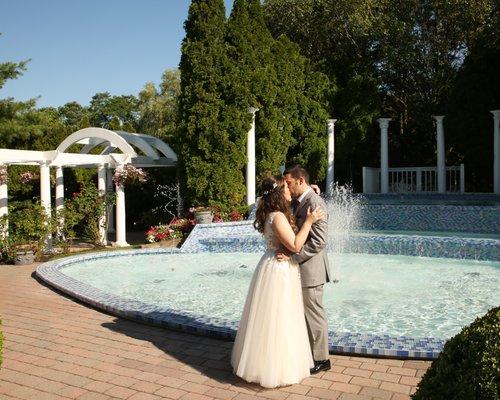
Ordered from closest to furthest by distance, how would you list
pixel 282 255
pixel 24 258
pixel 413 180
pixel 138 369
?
pixel 282 255 < pixel 138 369 < pixel 24 258 < pixel 413 180

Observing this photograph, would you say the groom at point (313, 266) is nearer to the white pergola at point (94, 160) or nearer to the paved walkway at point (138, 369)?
the paved walkway at point (138, 369)

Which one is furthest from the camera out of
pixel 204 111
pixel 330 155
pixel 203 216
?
pixel 330 155

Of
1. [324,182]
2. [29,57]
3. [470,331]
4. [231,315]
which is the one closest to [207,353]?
[231,315]

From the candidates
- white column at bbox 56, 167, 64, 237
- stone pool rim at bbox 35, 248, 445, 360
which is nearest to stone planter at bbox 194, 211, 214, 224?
white column at bbox 56, 167, 64, 237

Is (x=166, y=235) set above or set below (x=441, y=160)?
below

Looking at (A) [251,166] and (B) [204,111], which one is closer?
(B) [204,111]

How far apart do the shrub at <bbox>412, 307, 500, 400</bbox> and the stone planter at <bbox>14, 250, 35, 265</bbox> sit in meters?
9.66

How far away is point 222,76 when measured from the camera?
13.9 metres

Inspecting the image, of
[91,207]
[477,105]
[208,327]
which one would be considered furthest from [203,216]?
[477,105]

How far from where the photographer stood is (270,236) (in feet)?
12.7

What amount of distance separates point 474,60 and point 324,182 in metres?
7.25

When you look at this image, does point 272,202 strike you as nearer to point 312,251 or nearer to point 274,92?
point 312,251

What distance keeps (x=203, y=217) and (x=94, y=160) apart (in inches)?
125

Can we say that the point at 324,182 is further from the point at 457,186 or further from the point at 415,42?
the point at 415,42
